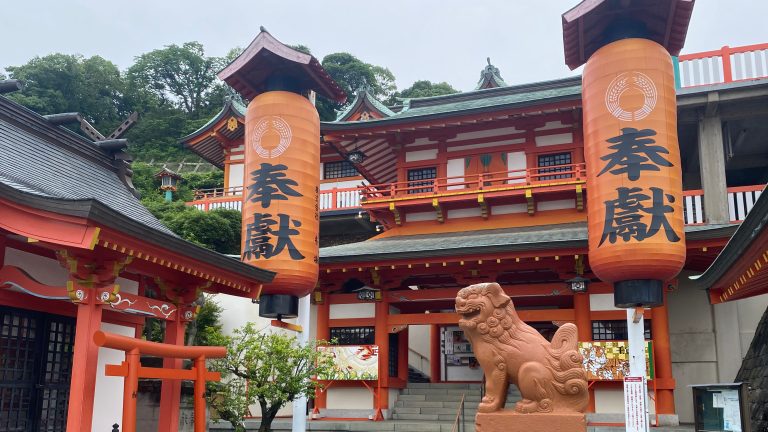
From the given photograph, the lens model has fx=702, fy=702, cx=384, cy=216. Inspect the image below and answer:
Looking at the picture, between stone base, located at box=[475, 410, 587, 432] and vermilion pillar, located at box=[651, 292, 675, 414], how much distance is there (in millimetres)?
7663

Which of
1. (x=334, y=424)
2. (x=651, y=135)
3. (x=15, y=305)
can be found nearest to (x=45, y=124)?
(x=15, y=305)

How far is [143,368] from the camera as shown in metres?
8.84

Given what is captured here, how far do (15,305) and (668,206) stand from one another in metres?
9.86

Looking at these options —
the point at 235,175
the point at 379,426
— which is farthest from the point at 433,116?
the point at 235,175

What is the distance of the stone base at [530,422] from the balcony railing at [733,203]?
10390mm

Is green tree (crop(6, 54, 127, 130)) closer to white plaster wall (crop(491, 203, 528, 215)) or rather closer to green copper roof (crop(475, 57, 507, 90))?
green copper roof (crop(475, 57, 507, 90))

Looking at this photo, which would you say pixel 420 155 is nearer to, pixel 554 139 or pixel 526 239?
pixel 554 139

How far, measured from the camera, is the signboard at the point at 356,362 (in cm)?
1645

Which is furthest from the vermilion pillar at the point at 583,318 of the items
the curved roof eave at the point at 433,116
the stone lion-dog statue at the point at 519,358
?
the stone lion-dog statue at the point at 519,358

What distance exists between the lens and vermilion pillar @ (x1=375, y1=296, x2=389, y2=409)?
1662 centimetres

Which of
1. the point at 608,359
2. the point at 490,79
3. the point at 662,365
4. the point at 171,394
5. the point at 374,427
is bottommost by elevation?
the point at 374,427

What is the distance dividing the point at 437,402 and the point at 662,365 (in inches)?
211

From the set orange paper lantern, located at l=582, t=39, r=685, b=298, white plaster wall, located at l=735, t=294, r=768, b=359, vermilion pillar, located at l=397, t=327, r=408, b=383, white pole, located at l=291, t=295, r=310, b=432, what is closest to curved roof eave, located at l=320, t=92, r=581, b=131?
orange paper lantern, located at l=582, t=39, r=685, b=298

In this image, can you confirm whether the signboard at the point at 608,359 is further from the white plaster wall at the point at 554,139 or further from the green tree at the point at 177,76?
the green tree at the point at 177,76
